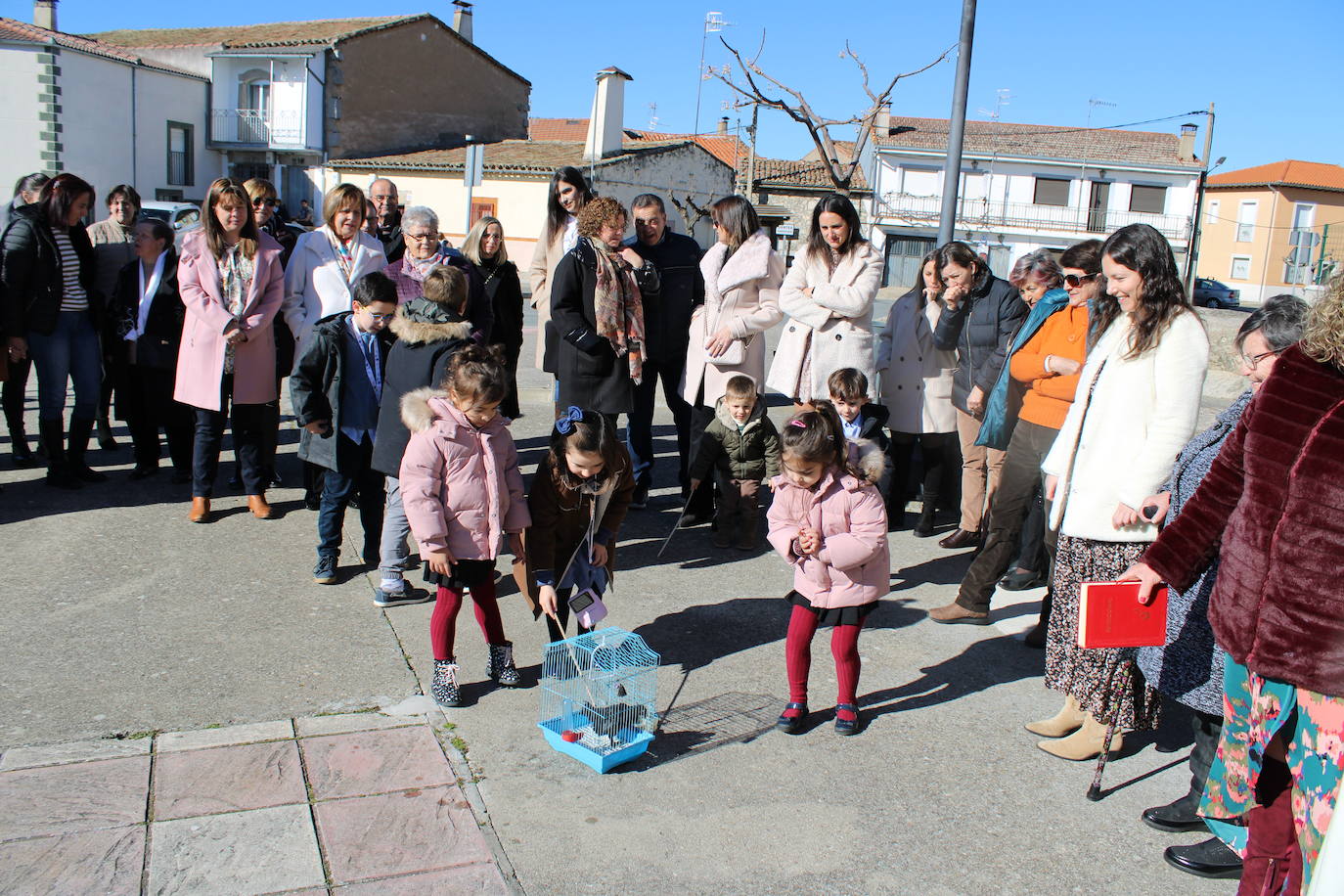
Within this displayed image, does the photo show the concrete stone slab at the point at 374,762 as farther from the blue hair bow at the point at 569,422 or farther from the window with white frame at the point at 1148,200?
the window with white frame at the point at 1148,200

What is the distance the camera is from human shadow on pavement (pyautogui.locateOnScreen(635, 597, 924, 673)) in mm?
4648

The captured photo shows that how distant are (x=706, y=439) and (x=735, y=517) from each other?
51 cm

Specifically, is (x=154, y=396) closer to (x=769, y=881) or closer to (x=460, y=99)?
(x=769, y=881)

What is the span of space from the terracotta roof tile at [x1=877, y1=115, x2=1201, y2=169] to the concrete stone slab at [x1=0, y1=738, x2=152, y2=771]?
172ft

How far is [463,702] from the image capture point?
4043mm

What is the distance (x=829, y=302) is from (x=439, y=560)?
3062 millimetres

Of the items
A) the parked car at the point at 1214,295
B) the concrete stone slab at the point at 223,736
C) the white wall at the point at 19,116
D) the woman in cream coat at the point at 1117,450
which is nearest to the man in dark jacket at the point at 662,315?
the woman in cream coat at the point at 1117,450

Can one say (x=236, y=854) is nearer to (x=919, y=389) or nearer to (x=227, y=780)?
(x=227, y=780)

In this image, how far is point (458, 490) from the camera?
4.02m

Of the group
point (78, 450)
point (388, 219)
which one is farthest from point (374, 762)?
point (388, 219)

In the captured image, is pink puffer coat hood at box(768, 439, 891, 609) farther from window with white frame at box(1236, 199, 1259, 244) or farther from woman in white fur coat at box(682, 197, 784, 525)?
window with white frame at box(1236, 199, 1259, 244)

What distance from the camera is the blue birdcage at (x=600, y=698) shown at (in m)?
3.61

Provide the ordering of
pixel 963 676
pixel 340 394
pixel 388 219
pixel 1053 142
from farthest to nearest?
pixel 1053 142 → pixel 388 219 → pixel 340 394 → pixel 963 676

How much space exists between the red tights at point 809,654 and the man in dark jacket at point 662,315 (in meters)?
2.59
